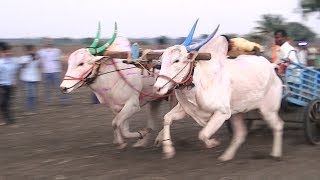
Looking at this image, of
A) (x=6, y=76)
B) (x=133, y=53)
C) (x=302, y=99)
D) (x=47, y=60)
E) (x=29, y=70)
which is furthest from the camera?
(x=47, y=60)

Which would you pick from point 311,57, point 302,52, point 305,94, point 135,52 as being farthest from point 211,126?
point 311,57

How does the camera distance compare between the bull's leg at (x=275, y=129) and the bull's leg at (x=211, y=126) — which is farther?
the bull's leg at (x=275, y=129)

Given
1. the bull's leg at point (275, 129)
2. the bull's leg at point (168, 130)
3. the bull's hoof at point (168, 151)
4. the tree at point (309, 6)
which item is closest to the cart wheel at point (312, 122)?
the bull's leg at point (275, 129)

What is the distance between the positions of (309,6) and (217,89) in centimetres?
1592

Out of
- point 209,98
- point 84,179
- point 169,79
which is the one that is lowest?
point 84,179

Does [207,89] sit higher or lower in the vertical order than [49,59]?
higher

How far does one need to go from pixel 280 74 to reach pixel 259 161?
1.50m

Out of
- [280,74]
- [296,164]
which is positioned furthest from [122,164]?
[280,74]

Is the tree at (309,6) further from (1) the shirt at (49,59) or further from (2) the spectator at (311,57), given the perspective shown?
(1) the shirt at (49,59)

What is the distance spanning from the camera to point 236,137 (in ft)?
22.5

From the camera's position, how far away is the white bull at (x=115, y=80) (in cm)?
684

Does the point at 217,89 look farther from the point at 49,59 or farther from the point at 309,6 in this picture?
the point at 309,6

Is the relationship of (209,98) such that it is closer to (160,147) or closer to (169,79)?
(169,79)

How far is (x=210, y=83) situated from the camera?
607 cm
